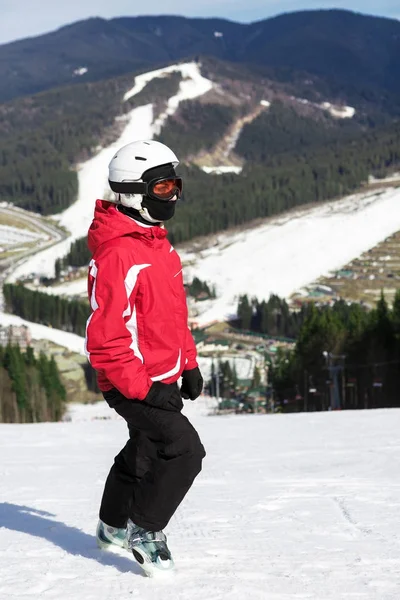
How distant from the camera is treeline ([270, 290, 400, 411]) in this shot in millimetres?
48719

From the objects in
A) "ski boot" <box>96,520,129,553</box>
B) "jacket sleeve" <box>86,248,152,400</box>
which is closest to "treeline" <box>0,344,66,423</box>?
"ski boot" <box>96,520,129,553</box>

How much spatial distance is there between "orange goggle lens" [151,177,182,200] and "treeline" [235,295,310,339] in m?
113

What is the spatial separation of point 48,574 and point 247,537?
1.53m

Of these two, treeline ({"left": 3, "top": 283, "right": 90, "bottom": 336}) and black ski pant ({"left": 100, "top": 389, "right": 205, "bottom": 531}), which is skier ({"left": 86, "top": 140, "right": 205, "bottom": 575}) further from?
treeline ({"left": 3, "top": 283, "right": 90, "bottom": 336})

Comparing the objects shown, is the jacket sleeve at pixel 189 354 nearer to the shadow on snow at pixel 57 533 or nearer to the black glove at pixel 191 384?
the black glove at pixel 191 384

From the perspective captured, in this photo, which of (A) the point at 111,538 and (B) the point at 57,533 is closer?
(A) the point at 111,538

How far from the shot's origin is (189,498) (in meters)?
7.89

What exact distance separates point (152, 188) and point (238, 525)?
275 centimetres

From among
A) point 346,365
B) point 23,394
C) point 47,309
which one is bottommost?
point 47,309

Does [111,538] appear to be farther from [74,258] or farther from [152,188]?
[74,258]

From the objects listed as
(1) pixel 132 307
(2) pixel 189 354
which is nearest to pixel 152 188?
(1) pixel 132 307

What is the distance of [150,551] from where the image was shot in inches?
204

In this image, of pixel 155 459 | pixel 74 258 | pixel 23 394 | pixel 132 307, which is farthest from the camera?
pixel 74 258

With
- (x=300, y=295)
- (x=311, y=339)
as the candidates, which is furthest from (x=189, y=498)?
(x=300, y=295)
